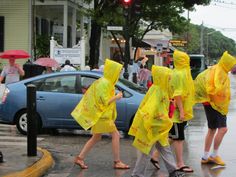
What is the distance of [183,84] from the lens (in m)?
8.29

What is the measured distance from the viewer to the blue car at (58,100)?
11717 mm

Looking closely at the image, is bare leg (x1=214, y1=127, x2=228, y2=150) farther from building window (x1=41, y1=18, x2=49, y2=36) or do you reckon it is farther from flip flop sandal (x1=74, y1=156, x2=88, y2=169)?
building window (x1=41, y1=18, x2=49, y2=36)

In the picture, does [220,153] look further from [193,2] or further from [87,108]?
[193,2]

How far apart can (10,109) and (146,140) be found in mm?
5477

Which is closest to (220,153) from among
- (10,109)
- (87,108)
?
(87,108)

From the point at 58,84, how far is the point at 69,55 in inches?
358

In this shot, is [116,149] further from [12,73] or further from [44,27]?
[44,27]

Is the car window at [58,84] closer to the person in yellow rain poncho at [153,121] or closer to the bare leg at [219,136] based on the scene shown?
the bare leg at [219,136]

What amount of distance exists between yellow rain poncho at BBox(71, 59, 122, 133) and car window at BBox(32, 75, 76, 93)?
3524 millimetres

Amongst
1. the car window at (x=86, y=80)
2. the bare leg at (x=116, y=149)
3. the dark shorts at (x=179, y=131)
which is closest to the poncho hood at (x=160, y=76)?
the dark shorts at (x=179, y=131)

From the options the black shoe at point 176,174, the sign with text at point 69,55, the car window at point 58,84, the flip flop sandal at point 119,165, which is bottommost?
the flip flop sandal at point 119,165

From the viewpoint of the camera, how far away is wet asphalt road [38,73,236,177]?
824 centimetres

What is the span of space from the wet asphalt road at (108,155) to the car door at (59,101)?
0.40 metres

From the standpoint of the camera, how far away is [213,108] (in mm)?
8836
